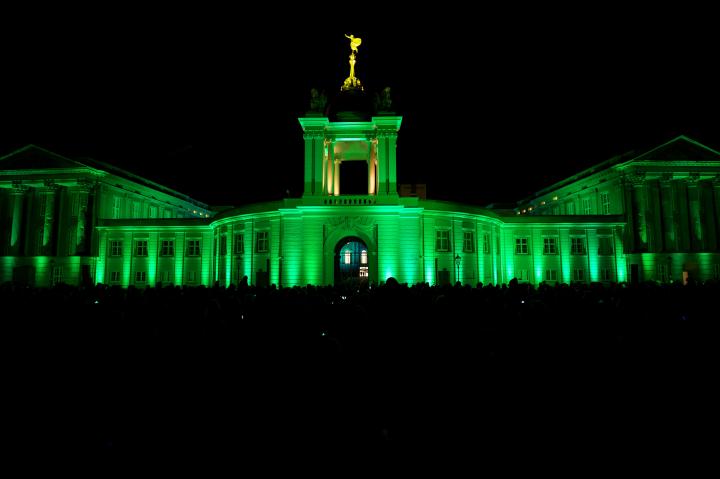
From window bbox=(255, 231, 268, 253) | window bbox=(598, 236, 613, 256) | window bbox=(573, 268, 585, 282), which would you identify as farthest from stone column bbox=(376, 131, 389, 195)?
window bbox=(598, 236, 613, 256)

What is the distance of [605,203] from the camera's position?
48625mm

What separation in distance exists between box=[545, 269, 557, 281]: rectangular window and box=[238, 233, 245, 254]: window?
1118 inches

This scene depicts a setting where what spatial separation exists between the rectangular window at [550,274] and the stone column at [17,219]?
52819mm

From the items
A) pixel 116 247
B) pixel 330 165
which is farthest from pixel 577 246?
pixel 116 247

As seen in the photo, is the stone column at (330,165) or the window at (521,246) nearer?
the stone column at (330,165)

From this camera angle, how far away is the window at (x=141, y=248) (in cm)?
4234

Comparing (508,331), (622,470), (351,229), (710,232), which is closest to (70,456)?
(622,470)

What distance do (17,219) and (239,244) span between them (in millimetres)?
26788

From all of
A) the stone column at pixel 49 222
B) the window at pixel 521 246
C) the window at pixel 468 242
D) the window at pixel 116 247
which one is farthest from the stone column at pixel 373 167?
the stone column at pixel 49 222

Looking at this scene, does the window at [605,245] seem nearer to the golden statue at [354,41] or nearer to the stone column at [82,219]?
the golden statue at [354,41]

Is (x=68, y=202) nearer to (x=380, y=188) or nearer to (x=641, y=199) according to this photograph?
(x=380, y=188)

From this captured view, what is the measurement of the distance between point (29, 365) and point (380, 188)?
93.0 feet

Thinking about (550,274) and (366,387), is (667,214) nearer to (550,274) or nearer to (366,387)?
(550,274)

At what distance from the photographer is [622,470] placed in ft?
14.7
